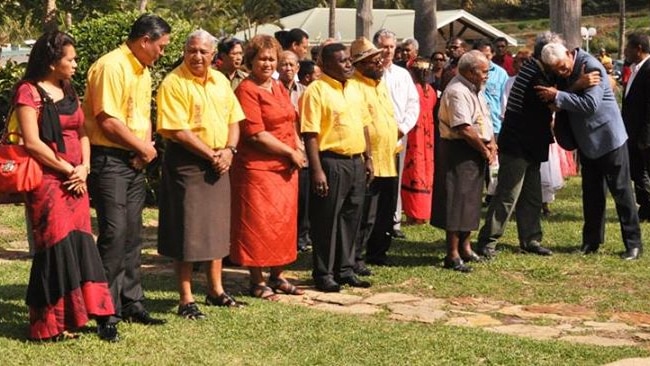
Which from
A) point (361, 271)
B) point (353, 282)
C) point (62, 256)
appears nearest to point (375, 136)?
point (361, 271)

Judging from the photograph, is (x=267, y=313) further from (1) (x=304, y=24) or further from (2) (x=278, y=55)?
(1) (x=304, y=24)

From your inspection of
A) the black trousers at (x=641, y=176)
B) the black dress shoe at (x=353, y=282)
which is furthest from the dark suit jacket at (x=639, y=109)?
the black dress shoe at (x=353, y=282)

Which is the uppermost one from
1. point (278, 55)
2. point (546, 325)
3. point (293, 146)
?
point (278, 55)

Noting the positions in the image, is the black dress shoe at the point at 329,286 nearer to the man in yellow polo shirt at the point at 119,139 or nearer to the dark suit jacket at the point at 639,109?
the man in yellow polo shirt at the point at 119,139

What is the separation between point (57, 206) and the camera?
6.84 metres

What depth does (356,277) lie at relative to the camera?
9297 millimetres

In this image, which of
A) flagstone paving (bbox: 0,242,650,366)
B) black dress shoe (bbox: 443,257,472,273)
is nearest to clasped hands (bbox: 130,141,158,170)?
flagstone paving (bbox: 0,242,650,366)

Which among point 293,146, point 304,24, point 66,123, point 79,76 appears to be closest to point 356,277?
point 293,146

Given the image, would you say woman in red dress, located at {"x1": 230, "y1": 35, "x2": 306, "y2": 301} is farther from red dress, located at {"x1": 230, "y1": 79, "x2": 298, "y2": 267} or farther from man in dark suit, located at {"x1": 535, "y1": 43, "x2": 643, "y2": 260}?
man in dark suit, located at {"x1": 535, "y1": 43, "x2": 643, "y2": 260}

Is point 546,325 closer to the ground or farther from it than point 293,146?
closer to the ground

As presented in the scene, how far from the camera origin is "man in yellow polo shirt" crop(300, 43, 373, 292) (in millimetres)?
8797

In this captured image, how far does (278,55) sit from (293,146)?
2.21ft

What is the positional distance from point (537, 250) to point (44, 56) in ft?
17.6

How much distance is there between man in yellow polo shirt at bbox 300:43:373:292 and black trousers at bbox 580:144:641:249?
2.47 meters
